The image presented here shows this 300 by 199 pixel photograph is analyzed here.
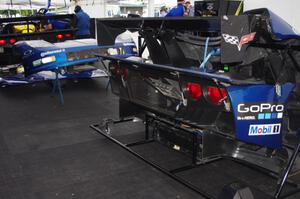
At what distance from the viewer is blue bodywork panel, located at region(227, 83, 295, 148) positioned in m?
2.35

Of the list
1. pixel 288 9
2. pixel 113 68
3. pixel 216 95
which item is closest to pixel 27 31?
pixel 113 68

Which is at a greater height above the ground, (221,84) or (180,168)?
(221,84)

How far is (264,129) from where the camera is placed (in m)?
2.45

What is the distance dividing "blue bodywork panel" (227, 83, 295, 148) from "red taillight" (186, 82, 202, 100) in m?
0.41

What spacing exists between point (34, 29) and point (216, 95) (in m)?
5.64

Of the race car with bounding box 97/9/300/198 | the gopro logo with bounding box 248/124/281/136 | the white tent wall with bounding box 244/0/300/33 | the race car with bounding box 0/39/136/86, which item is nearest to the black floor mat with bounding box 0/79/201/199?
the race car with bounding box 97/9/300/198

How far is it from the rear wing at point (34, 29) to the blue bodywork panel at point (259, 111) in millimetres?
5406

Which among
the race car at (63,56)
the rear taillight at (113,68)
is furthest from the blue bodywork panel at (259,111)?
the race car at (63,56)

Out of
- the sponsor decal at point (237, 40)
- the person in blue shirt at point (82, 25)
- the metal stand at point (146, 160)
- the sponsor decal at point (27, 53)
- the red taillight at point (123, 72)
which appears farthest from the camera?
the person in blue shirt at point (82, 25)

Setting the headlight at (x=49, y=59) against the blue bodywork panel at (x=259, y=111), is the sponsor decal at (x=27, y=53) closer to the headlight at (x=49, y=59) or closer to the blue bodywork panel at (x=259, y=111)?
the headlight at (x=49, y=59)

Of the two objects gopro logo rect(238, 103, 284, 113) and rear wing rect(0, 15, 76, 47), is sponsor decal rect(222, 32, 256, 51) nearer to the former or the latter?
gopro logo rect(238, 103, 284, 113)

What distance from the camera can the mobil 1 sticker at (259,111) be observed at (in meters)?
2.36

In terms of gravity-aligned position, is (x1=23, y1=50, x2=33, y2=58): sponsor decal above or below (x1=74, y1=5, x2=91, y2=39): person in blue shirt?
below

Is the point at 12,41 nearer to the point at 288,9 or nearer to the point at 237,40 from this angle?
the point at 288,9
